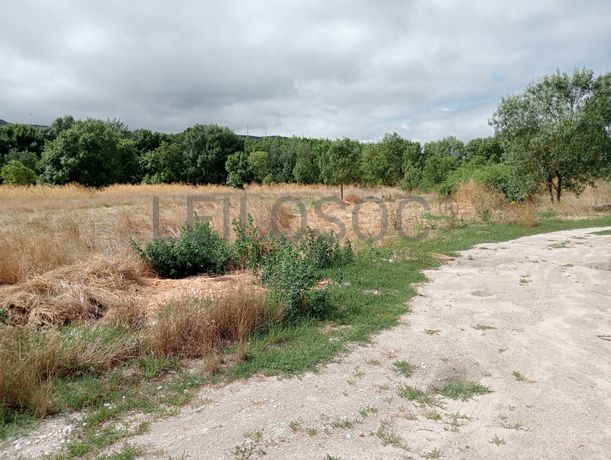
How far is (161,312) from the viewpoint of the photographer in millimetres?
4648

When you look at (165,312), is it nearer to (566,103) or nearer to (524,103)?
(524,103)

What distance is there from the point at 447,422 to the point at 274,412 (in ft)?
4.26

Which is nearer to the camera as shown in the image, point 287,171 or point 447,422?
point 447,422

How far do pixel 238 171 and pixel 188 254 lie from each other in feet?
96.0

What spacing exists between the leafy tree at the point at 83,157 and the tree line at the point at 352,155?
0.23 feet

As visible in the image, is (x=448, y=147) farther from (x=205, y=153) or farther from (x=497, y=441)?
(x=497, y=441)

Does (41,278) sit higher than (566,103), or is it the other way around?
(566,103)

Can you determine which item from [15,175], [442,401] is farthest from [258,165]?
[442,401]

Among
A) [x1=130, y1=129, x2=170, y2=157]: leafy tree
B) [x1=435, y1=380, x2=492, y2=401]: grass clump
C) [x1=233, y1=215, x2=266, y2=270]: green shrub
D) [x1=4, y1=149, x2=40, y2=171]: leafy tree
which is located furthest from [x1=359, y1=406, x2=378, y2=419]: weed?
[x1=130, y1=129, x2=170, y2=157]: leafy tree

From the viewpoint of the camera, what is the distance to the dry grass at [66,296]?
4770mm

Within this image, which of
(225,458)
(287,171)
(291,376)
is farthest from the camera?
(287,171)

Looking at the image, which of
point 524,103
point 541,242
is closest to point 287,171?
point 524,103

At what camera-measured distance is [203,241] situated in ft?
25.3

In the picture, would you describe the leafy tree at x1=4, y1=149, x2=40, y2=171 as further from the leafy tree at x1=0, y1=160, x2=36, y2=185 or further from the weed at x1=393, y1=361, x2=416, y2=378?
the weed at x1=393, y1=361, x2=416, y2=378
